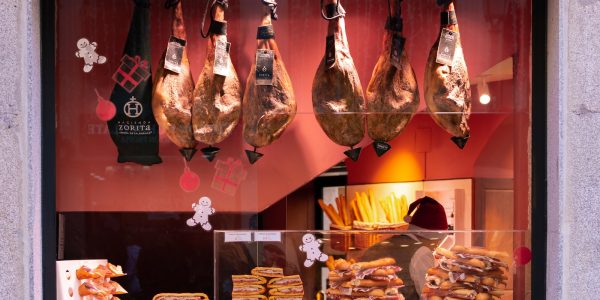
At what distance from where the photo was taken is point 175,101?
3.96m

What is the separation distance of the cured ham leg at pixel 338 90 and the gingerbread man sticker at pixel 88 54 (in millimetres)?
1112

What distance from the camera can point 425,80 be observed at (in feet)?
13.3

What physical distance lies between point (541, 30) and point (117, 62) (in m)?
2.10

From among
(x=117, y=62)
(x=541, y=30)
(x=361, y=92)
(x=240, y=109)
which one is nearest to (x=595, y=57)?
(x=541, y=30)

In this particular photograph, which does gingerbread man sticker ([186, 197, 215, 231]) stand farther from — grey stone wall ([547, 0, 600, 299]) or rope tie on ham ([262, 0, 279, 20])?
grey stone wall ([547, 0, 600, 299])

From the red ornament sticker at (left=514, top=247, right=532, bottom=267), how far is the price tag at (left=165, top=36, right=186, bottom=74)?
1.89 metres

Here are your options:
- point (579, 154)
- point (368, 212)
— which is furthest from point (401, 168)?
point (579, 154)

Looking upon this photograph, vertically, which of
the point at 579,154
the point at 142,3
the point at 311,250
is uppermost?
the point at 142,3

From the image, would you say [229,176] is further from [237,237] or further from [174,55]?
[174,55]

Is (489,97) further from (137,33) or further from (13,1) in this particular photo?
(13,1)

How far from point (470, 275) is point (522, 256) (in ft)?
0.89

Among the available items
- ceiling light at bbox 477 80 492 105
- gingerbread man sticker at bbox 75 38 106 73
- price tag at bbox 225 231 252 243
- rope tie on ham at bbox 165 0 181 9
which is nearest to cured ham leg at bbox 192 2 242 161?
rope tie on ham at bbox 165 0 181 9

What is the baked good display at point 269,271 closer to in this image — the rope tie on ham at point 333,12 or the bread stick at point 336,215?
the bread stick at point 336,215

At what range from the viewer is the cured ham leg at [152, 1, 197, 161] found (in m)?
3.97
